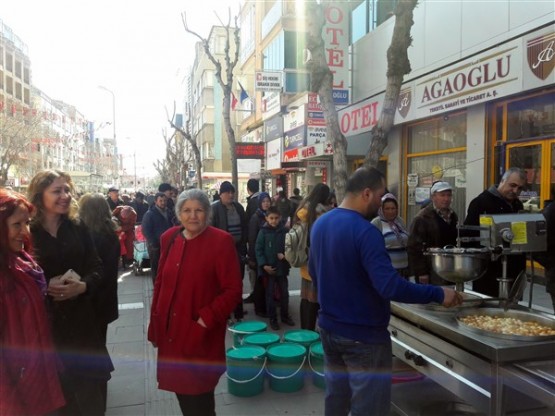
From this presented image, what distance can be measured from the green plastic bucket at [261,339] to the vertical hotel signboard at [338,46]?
346 inches

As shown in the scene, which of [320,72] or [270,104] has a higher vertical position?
[270,104]

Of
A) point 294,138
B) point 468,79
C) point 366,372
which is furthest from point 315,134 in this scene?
point 366,372

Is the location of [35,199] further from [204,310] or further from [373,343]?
[373,343]

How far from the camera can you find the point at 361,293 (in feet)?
7.65

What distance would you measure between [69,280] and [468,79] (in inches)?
312

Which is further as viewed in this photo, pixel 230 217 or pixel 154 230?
pixel 154 230

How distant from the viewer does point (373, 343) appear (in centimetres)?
235

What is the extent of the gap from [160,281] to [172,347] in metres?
0.44

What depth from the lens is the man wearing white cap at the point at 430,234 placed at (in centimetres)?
440

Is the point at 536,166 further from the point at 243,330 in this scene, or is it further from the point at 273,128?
the point at 273,128


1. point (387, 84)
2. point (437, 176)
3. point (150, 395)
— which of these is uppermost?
point (387, 84)

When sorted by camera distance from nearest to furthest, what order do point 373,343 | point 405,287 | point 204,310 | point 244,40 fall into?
point 405,287
point 373,343
point 204,310
point 244,40

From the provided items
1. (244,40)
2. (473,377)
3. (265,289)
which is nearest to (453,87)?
(265,289)

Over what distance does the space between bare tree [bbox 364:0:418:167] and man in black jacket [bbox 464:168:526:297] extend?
214cm
